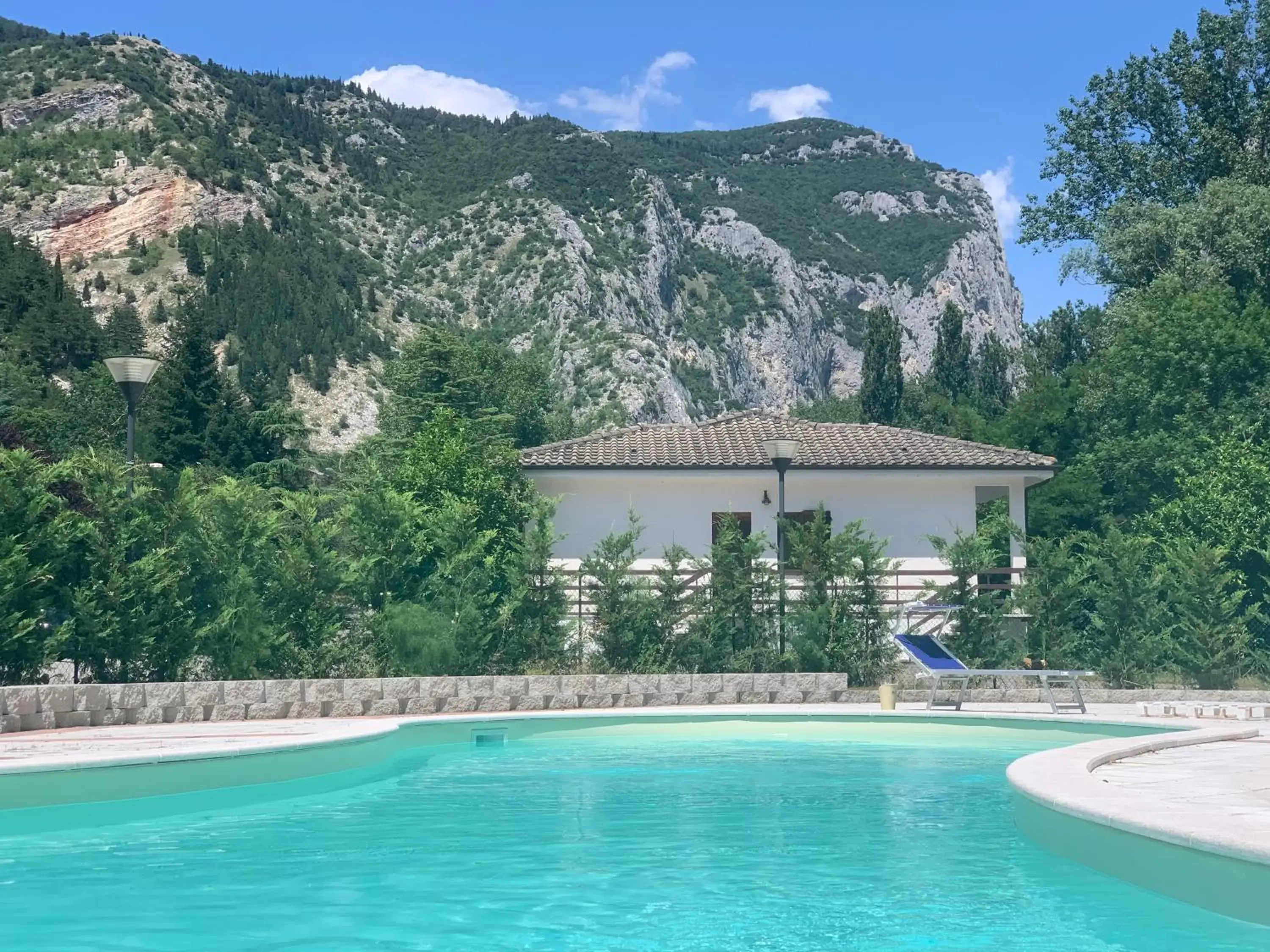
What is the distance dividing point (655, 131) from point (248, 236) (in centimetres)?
7663

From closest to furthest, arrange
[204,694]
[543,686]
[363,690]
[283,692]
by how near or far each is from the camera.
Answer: [204,694], [283,692], [363,690], [543,686]

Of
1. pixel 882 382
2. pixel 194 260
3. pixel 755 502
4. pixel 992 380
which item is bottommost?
pixel 755 502

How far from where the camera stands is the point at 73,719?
13758 millimetres

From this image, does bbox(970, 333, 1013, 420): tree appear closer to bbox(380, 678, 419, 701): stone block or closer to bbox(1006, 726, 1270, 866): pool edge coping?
bbox(380, 678, 419, 701): stone block

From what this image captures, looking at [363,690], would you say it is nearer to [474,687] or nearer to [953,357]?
[474,687]

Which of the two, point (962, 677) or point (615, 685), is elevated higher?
point (962, 677)

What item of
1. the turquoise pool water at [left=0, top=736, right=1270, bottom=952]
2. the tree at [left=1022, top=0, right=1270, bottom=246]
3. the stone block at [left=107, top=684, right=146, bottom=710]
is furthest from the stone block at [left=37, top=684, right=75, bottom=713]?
the tree at [left=1022, top=0, right=1270, bottom=246]

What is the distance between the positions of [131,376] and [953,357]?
45549mm

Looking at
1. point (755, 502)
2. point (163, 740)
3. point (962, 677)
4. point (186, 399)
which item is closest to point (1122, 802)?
point (163, 740)

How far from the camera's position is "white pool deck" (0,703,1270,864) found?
6.36 metres

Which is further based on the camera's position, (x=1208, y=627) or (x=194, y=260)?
(x=194, y=260)

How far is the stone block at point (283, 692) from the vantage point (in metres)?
15.6

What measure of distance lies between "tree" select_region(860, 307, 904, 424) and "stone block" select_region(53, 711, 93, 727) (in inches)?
1697

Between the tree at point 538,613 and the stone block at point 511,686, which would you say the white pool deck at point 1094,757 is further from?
the tree at point 538,613
